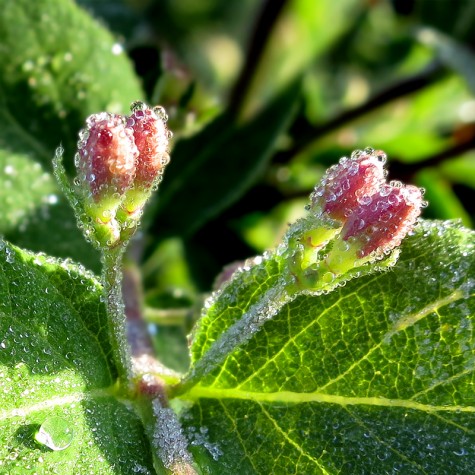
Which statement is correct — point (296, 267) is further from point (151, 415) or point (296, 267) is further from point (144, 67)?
point (144, 67)

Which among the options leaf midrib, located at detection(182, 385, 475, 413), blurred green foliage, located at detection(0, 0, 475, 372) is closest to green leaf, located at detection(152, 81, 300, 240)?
blurred green foliage, located at detection(0, 0, 475, 372)

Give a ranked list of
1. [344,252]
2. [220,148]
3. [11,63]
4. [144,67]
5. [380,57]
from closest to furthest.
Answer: [344,252] → [11,63] → [144,67] → [220,148] → [380,57]

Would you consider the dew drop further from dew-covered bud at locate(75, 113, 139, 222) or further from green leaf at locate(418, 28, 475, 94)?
green leaf at locate(418, 28, 475, 94)

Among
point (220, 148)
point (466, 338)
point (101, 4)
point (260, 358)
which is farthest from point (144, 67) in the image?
point (466, 338)

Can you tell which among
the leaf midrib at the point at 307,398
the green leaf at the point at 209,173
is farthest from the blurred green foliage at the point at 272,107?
the leaf midrib at the point at 307,398

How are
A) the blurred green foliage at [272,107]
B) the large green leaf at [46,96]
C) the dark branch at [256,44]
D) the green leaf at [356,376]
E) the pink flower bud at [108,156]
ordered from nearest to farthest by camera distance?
the pink flower bud at [108,156] → the green leaf at [356,376] → the large green leaf at [46,96] → the blurred green foliage at [272,107] → the dark branch at [256,44]

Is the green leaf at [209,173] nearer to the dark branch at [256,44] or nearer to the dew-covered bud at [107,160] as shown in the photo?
the dark branch at [256,44]
